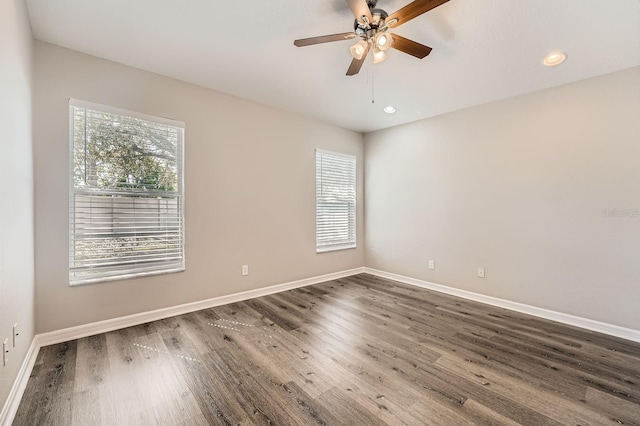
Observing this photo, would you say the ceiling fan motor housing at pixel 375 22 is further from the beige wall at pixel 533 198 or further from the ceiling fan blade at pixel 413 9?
the beige wall at pixel 533 198

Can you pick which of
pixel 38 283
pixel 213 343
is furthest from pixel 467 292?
pixel 38 283

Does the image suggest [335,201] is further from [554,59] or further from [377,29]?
[554,59]

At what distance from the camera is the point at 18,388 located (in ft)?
5.48

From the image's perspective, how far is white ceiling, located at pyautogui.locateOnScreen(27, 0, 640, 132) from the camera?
1912mm

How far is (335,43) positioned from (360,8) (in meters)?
0.65

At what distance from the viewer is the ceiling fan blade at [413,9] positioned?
1563mm

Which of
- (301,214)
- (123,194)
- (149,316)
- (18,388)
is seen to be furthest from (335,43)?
(18,388)

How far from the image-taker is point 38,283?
2.26 m

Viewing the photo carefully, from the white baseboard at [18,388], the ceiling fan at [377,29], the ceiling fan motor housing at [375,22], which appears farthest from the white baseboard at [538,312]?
the white baseboard at [18,388]

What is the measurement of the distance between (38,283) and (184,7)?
2.53 meters

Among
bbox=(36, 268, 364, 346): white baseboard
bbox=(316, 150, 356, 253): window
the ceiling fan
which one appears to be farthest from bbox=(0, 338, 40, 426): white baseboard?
bbox=(316, 150, 356, 253): window

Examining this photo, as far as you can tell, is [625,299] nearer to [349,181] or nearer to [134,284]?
[349,181]

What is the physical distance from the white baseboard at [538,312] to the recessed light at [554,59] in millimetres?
2551

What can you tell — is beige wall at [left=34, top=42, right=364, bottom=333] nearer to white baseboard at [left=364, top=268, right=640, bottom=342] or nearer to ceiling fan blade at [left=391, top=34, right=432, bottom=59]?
white baseboard at [left=364, top=268, right=640, bottom=342]
